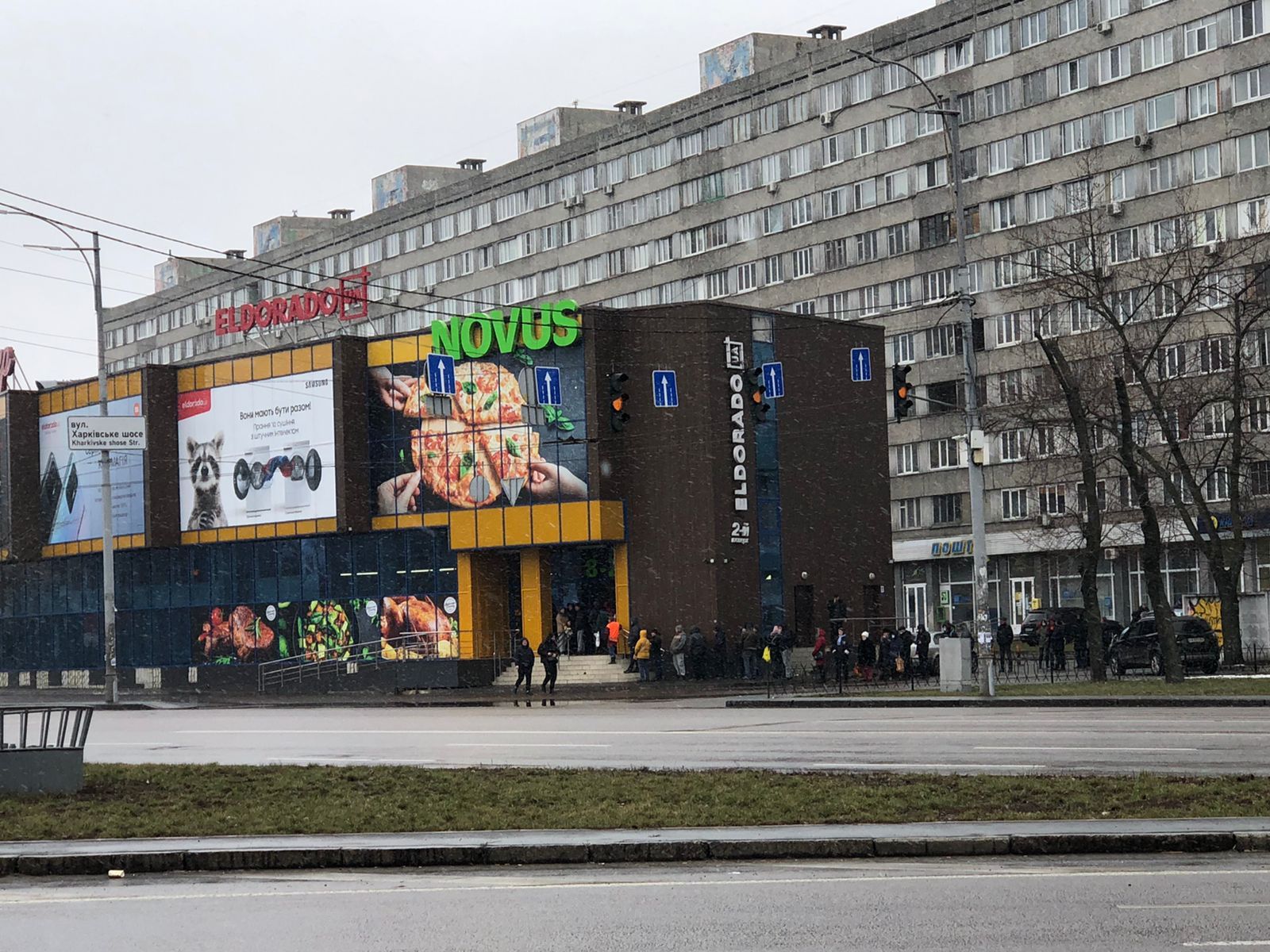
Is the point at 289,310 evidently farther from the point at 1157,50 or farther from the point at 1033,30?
the point at 1157,50

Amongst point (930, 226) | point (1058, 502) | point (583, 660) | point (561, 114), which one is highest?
point (561, 114)

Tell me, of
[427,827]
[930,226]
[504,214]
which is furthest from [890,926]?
[504,214]

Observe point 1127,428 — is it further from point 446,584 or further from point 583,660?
point 446,584

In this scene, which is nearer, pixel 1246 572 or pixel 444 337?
pixel 444 337

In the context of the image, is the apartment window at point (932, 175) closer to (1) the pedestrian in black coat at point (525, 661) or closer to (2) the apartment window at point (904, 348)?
(2) the apartment window at point (904, 348)

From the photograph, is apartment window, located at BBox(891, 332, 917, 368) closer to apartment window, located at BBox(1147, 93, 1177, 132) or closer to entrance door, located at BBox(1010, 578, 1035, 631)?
entrance door, located at BBox(1010, 578, 1035, 631)

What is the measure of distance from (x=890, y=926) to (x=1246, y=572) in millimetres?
63092

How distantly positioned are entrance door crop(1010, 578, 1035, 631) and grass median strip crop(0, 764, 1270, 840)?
60.9m

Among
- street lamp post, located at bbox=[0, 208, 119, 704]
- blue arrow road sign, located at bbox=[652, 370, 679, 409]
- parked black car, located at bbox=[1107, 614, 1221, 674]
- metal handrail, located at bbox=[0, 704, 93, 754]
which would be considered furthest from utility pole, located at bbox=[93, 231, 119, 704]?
metal handrail, located at bbox=[0, 704, 93, 754]

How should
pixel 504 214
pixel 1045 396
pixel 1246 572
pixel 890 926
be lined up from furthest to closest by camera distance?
pixel 504 214 < pixel 1246 572 < pixel 1045 396 < pixel 890 926

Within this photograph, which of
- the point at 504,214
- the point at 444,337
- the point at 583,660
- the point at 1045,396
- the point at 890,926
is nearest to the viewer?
the point at 890,926

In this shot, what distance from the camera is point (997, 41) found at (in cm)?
7850

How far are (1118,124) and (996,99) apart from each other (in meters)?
6.83

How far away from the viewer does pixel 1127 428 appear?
38156mm
